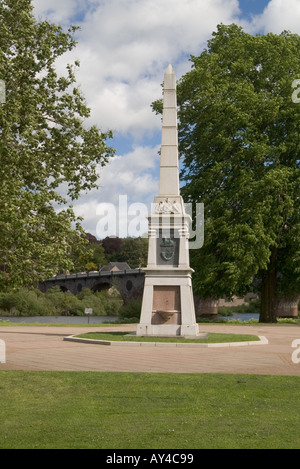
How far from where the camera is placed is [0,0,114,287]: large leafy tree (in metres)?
15.2

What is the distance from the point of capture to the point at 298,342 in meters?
18.5

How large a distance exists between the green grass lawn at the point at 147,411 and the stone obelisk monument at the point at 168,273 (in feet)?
26.6

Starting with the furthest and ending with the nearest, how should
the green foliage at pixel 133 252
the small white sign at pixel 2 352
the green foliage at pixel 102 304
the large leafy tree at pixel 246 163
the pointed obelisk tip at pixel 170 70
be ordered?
1. the green foliage at pixel 133 252
2. the green foliage at pixel 102 304
3. the large leafy tree at pixel 246 163
4. the pointed obelisk tip at pixel 170 70
5. the small white sign at pixel 2 352

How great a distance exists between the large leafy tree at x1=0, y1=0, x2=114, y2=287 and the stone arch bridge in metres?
44.3

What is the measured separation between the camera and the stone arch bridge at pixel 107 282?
64.4 meters

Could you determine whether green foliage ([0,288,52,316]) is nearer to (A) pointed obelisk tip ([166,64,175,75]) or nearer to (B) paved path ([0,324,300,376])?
(A) pointed obelisk tip ([166,64,175,75])

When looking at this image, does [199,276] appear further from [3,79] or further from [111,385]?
[111,385]

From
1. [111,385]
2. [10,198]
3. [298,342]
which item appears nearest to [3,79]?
[10,198]

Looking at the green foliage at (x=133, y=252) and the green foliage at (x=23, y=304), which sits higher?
the green foliage at (x=133, y=252)

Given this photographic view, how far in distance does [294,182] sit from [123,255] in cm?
8019

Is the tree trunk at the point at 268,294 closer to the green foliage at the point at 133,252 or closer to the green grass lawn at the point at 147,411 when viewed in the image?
the green grass lawn at the point at 147,411

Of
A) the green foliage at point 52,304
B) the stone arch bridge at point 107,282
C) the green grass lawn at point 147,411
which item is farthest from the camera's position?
the stone arch bridge at point 107,282

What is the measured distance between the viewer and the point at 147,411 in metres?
7.44

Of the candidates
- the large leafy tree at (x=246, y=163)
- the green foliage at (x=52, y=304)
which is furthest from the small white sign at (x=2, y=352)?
the green foliage at (x=52, y=304)
